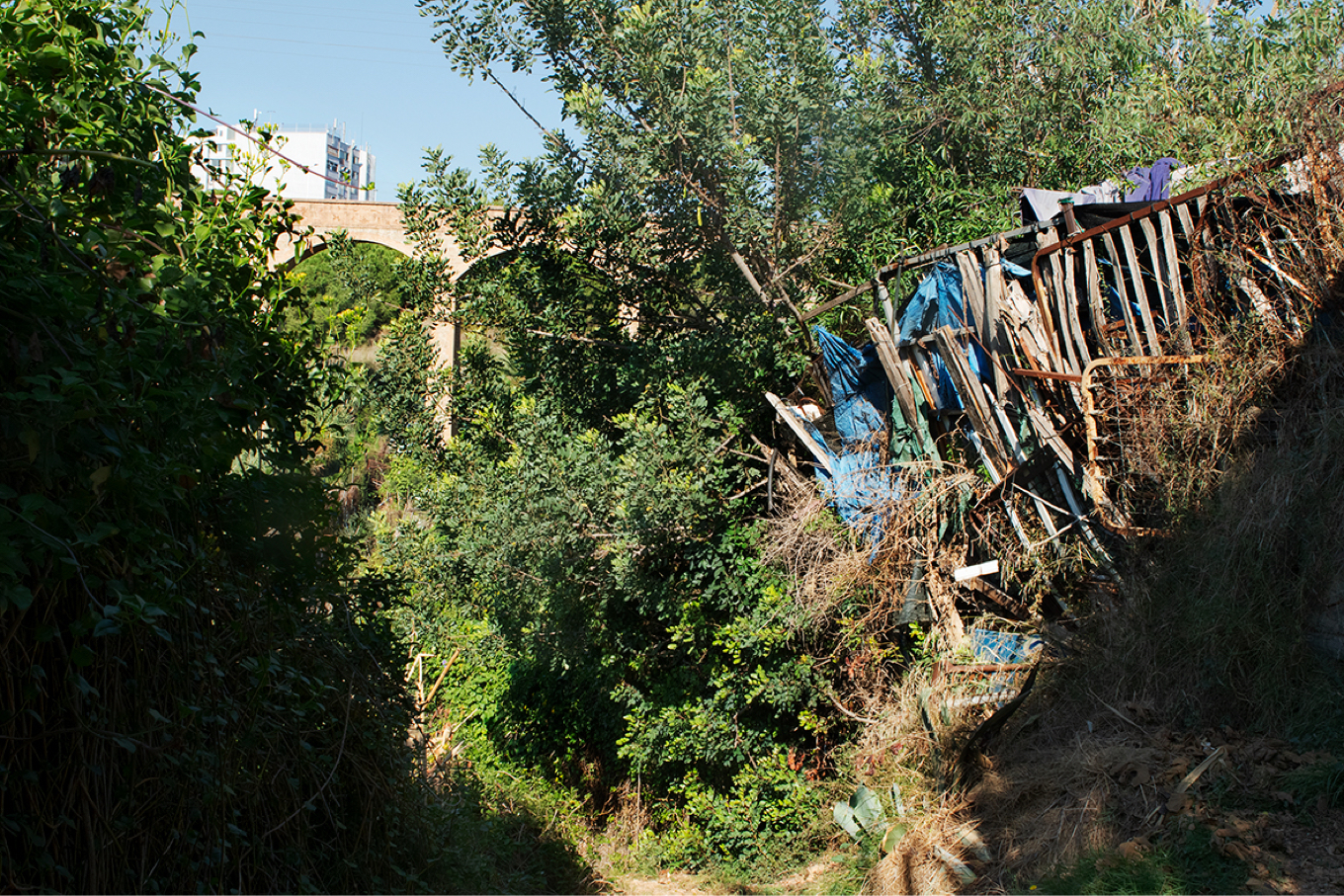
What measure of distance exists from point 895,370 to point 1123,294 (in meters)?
2.05

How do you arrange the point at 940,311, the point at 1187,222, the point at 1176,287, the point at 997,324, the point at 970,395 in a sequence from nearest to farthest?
1. the point at 1176,287
2. the point at 1187,222
3. the point at 997,324
4. the point at 970,395
5. the point at 940,311

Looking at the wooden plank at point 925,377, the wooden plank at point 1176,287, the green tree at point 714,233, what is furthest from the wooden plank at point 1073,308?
the green tree at point 714,233

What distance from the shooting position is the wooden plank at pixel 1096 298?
7078 millimetres

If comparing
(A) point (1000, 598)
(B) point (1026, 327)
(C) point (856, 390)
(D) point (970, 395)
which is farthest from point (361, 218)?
(A) point (1000, 598)

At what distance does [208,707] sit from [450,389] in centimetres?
912

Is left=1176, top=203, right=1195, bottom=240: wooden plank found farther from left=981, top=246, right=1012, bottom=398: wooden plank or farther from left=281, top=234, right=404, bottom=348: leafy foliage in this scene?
left=281, top=234, right=404, bottom=348: leafy foliage

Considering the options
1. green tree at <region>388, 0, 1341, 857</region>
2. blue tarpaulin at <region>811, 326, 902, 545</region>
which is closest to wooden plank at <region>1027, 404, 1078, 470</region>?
blue tarpaulin at <region>811, 326, 902, 545</region>

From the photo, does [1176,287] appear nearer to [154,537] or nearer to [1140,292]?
[1140,292]

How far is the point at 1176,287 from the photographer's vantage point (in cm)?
663

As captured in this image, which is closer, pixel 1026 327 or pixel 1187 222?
pixel 1187 222

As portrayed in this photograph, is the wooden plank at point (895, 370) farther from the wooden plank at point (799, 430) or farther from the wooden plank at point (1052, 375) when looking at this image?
the wooden plank at point (1052, 375)

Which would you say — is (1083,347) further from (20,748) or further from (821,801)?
(20,748)

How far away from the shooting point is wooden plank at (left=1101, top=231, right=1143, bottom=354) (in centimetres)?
688

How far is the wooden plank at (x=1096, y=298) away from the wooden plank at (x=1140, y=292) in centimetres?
23
